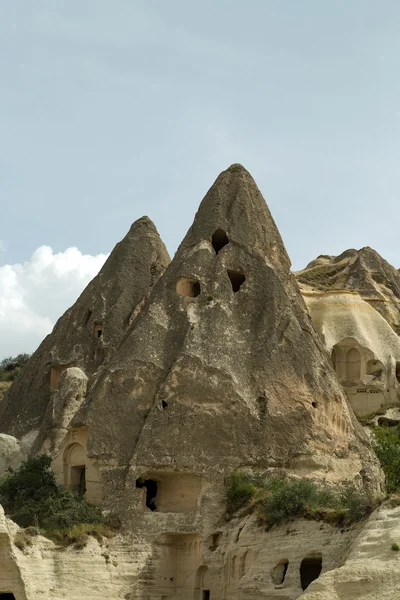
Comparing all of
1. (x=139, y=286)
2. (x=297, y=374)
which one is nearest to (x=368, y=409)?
(x=139, y=286)

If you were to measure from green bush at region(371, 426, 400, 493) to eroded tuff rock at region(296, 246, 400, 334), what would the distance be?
1894cm

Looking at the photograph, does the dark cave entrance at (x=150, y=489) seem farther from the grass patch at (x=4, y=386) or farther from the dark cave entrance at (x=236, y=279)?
the grass patch at (x=4, y=386)

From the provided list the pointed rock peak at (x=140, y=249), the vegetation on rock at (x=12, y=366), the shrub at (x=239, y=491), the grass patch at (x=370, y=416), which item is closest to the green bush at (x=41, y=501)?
the shrub at (x=239, y=491)

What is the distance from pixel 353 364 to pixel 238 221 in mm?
17140

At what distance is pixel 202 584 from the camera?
35.6 meters

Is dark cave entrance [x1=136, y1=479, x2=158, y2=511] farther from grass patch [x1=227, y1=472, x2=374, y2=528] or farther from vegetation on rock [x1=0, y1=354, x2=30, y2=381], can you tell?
vegetation on rock [x1=0, y1=354, x2=30, y2=381]

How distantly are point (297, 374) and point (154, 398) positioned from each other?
4534 mm

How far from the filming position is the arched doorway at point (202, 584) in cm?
3531

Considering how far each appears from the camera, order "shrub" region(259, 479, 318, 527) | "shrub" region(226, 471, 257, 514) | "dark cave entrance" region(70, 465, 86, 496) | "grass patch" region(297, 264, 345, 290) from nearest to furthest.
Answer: "shrub" region(259, 479, 318, 527) → "shrub" region(226, 471, 257, 514) → "dark cave entrance" region(70, 465, 86, 496) → "grass patch" region(297, 264, 345, 290)

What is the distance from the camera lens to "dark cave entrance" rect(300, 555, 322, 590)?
31719mm

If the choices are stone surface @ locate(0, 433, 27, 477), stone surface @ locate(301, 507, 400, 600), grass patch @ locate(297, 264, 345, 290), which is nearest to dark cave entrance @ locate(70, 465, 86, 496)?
stone surface @ locate(0, 433, 27, 477)

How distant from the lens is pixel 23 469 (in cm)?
3934

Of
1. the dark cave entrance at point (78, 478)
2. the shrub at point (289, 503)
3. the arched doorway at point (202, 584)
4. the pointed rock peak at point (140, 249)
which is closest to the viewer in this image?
the shrub at point (289, 503)

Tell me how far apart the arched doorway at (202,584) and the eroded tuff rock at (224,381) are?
8.98 ft
